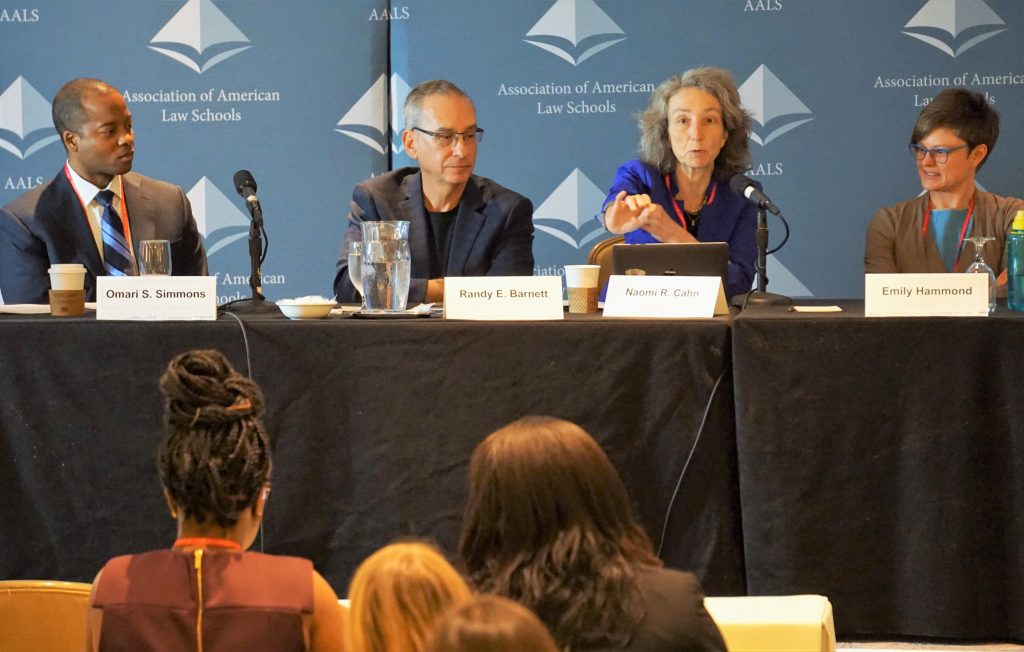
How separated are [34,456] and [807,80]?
115 inches

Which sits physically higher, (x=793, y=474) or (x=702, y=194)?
(x=702, y=194)

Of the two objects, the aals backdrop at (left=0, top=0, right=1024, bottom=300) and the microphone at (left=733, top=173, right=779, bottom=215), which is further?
the aals backdrop at (left=0, top=0, right=1024, bottom=300)

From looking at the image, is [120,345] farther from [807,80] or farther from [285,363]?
[807,80]

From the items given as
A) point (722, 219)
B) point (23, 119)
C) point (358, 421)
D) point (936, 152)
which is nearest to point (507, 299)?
point (358, 421)

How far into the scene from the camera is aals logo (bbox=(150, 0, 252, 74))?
4.50 metres

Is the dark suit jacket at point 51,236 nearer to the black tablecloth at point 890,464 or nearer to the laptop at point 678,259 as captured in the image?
the laptop at point 678,259

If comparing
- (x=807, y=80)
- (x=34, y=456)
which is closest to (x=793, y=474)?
(x=34, y=456)

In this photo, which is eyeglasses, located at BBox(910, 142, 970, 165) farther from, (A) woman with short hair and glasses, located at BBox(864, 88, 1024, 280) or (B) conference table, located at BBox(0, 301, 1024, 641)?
(B) conference table, located at BBox(0, 301, 1024, 641)

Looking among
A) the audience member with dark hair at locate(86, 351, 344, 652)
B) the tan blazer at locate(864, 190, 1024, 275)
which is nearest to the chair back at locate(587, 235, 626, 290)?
the tan blazer at locate(864, 190, 1024, 275)

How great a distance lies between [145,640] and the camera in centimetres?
133

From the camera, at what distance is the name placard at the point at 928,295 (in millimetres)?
2328

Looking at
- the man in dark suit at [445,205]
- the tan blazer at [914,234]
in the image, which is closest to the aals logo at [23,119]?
the man in dark suit at [445,205]

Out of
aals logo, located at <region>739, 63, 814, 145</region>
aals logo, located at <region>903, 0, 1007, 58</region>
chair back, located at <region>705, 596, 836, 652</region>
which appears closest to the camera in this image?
chair back, located at <region>705, 596, 836, 652</region>

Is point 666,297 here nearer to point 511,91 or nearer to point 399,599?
point 399,599
